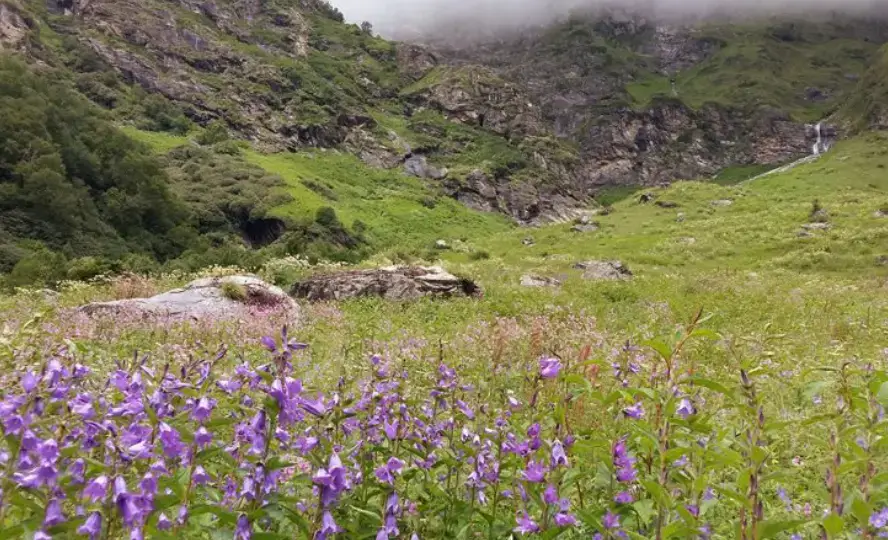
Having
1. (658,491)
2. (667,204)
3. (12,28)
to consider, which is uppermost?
(12,28)

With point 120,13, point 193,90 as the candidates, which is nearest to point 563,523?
point 193,90

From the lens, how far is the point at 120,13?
108 m

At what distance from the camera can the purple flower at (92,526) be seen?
5.36 feet

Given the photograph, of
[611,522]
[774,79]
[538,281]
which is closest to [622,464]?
[611,522]

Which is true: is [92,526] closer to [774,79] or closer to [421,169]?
[421,169]

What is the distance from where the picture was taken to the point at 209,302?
49.7ft

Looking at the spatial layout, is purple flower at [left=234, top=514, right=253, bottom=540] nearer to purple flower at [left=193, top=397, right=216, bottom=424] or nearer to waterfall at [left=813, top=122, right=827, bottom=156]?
purple flower at [left=193, top=397, right=216, bottom=424]

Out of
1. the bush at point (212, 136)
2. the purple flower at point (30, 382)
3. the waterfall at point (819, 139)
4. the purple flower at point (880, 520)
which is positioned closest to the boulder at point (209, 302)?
the purple flower at point (30, 382)

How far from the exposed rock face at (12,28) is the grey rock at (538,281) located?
88.2 meters

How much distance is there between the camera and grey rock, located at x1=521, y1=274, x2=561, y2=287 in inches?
887

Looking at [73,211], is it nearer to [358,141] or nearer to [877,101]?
[358,141]

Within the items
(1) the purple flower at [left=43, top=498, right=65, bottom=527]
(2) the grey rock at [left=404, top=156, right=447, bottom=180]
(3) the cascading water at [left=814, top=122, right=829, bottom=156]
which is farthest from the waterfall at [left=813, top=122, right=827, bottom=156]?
(1) the purple flower at [left=43, top=498, right=65, bottom=527]

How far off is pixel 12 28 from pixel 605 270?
314ft

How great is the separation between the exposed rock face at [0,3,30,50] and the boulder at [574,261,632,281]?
290ft
